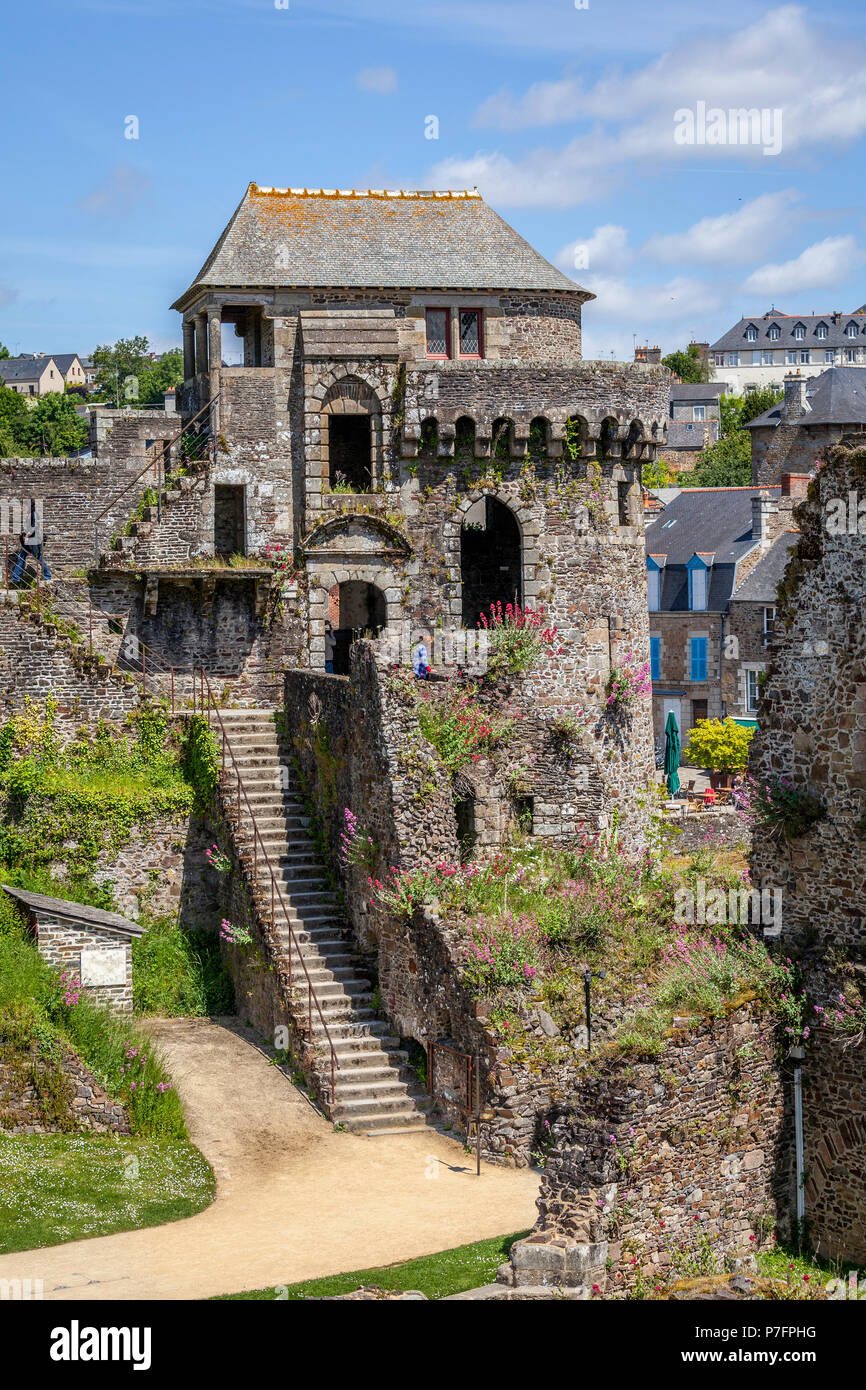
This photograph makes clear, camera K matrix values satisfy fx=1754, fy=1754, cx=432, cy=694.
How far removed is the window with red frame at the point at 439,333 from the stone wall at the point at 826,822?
14.3 metres

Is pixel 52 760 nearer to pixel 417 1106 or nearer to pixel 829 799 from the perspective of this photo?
pixel 417 1106

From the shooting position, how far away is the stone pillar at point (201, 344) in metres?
30.8

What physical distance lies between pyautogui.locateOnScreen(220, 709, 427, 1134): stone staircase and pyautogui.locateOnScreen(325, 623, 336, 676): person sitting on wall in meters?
1.84

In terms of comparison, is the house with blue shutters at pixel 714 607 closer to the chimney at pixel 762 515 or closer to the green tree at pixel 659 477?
the chimney at pixel 762 515

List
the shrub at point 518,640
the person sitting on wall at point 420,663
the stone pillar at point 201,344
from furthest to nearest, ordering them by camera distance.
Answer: the stone pillar at point 201,344 → the shrub at point 518,640 → the person sitting on wall at point 420,663

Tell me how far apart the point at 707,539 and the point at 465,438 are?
2881 centimetres

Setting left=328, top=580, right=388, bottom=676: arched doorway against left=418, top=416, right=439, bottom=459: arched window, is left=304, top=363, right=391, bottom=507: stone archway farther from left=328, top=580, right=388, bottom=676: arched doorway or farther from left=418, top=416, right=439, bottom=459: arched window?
left=328, top=580, right=388, bottom=676: arched doorway

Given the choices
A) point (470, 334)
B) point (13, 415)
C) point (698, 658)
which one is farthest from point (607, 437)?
point (13, 415)

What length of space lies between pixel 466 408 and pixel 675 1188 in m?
15.7

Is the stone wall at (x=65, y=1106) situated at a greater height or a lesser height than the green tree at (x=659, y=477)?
lesser

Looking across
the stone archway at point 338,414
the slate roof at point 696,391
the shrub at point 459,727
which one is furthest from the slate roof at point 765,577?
the slate roof at point 696,391

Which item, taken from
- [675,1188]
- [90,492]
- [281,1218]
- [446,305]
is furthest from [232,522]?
[675,1188]

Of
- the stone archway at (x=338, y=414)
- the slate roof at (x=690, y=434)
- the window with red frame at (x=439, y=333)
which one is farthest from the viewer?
the slate roof at (x=690, y=434)

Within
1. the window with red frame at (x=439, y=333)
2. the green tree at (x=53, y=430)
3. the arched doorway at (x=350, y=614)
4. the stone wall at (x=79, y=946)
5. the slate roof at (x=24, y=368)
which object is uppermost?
the slate roof at (x=24, y=368)
